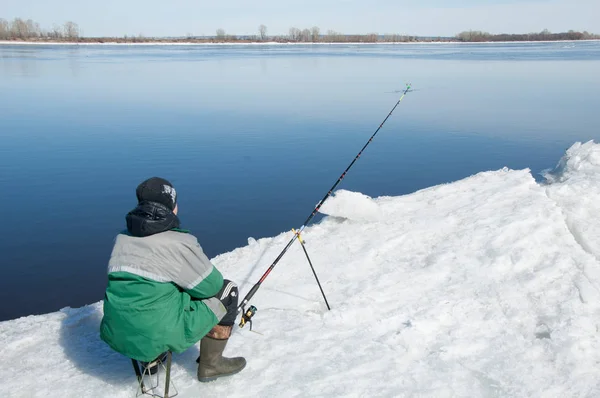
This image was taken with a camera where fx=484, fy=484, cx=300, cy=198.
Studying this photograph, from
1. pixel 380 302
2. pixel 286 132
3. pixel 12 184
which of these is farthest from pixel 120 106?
pixel 380 302

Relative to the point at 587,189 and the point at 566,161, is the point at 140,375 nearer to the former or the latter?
the point at 587,189

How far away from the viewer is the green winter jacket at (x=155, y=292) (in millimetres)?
3244

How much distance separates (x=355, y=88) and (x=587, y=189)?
21517mm

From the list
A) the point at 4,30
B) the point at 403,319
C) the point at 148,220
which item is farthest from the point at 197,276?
the point at 4,30

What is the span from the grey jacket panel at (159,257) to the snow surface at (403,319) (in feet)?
3.72

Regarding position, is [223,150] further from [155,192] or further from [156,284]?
[156,284]

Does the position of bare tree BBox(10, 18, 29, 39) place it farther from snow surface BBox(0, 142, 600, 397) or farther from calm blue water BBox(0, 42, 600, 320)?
snow surface BBox(0, 142, 600, 397)

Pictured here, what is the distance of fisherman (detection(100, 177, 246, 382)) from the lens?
10.6 ft

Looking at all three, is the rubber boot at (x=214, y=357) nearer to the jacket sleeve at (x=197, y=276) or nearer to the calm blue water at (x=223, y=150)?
the jacket sleeve at (x=197, y=276)

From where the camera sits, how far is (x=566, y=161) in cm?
973

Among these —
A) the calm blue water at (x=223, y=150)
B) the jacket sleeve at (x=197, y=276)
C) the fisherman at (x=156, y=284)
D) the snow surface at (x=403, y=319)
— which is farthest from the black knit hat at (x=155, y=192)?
the calm blue water at (x=223, y=150)

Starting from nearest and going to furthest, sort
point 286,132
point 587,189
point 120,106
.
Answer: point 587,189 → point 286,132 → point 120,106

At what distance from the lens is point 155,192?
3.33m

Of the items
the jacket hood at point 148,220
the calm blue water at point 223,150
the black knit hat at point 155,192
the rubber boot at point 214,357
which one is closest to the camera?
the jacket hood at point 148,220
